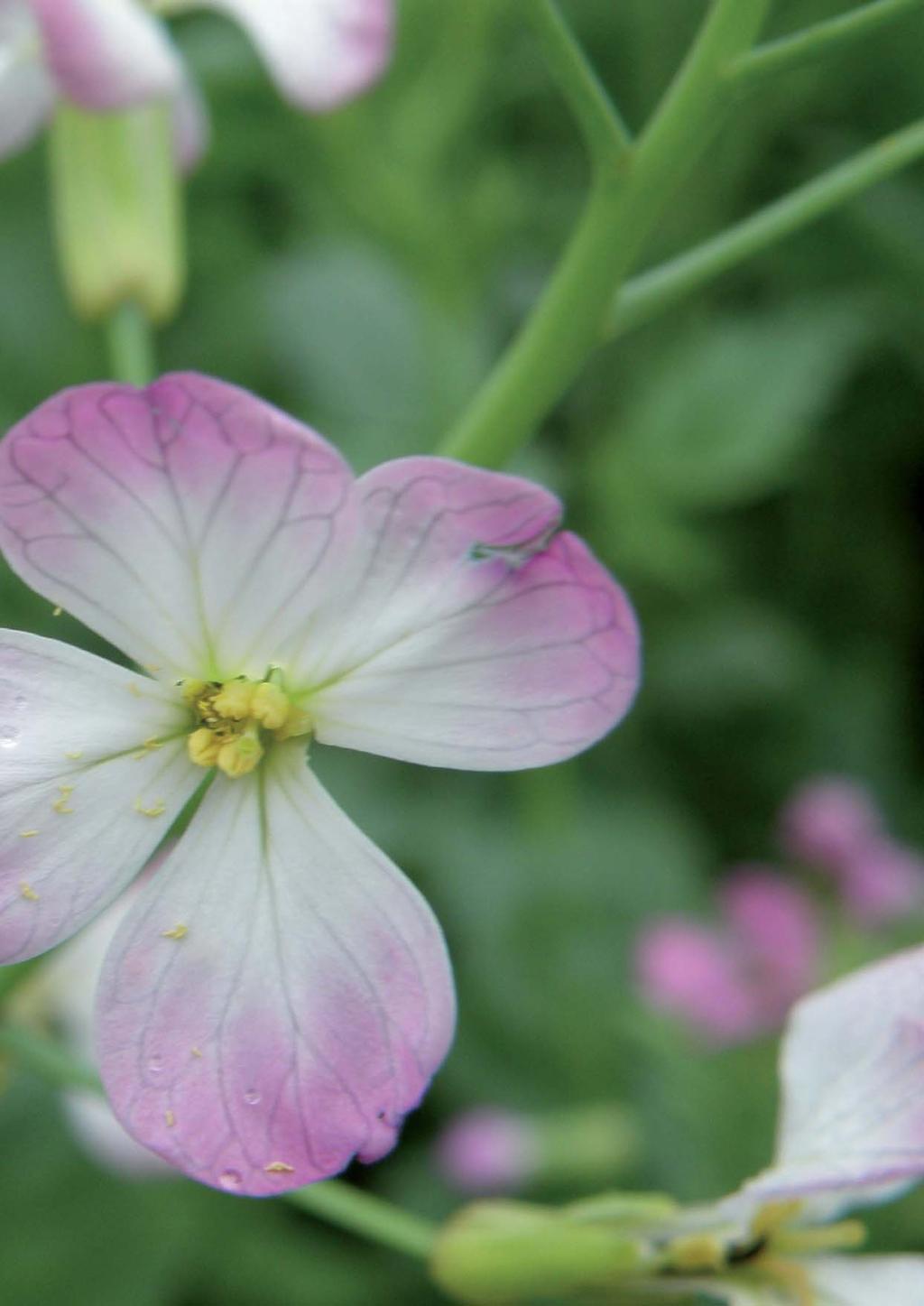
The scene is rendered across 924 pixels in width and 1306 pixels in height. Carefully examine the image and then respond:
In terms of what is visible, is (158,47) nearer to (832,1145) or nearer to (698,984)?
(832,1145)

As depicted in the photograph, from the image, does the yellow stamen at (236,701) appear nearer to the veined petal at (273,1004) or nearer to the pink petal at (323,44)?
the veined petal at (273,1004)

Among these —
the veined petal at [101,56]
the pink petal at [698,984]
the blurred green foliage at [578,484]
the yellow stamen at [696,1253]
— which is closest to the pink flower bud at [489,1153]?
the blurred green foliage at [578,484]

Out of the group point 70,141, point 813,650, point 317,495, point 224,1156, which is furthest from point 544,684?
point 813,650

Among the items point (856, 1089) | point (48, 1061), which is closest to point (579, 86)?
point (856, 1089)

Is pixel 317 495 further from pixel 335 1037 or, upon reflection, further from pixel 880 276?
pixel 880 276

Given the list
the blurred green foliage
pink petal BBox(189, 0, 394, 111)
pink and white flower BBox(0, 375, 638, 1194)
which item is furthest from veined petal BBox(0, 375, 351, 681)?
the blurred green foliage

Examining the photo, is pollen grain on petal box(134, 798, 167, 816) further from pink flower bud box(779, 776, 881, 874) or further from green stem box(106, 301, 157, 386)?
pink flower bud box(779, 776, 881, 874)
